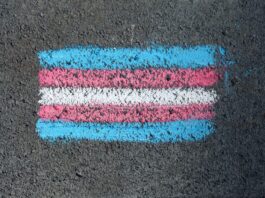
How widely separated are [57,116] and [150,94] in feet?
2.30

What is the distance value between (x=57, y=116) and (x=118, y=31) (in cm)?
77

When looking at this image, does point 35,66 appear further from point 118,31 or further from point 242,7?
point 242,7

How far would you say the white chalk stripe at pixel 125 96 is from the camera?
3.38 meters

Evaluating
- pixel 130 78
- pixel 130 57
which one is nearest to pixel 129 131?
pixel 130 78

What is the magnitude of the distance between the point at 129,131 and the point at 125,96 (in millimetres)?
256

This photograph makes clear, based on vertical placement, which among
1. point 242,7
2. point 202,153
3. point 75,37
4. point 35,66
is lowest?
point 202,153

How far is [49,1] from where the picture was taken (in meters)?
3.52

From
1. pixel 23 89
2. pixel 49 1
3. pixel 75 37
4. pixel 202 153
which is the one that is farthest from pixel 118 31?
pixel 202 153

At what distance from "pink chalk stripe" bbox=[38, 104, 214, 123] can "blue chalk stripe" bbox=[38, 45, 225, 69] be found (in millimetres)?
300

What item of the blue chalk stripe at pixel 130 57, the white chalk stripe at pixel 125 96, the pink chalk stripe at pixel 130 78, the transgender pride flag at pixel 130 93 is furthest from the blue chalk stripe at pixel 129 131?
the blue chalk stripe at pixel 130 57

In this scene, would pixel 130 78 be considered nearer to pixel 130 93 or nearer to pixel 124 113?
pixel 130 93

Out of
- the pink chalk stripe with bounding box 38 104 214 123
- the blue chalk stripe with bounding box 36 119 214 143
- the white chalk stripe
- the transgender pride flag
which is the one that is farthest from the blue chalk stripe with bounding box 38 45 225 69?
the blue chalk stripe with bounding box 36 119 214 143

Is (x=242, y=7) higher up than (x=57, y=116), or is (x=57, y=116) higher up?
(x=242, y=7)

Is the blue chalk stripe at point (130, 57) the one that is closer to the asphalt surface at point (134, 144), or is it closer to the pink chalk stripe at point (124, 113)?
the asphalt surface at point (134, 144)
